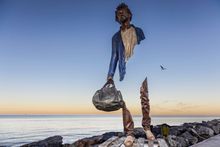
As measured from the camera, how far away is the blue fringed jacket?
20.2 ft

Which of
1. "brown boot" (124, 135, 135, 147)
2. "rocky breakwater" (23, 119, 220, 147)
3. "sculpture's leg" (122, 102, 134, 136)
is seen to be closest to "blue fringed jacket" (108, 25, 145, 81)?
"sculpture's leg" (122, 102, 134, 136)

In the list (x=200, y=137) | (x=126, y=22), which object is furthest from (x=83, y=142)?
(x=126, y=22)

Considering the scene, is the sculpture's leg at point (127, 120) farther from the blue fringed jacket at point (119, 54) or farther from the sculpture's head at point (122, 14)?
the sculpture's head at point (122, 14)

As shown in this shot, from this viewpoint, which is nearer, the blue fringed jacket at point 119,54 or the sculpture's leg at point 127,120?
the sculpture's leg at point 127,120

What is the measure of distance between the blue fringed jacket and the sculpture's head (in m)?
0.28

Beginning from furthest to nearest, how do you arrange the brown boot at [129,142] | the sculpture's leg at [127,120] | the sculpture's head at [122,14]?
the sculpture's head at [122,14] → the sculpture's leg at [127,120] → the brown boot at [129,142]

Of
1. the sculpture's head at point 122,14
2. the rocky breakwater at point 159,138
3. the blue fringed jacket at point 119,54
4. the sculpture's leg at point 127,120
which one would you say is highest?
the sculpture's head at point 122,14

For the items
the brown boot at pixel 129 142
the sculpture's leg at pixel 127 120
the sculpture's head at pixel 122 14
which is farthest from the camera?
the sculpture's head at pixel 122 14

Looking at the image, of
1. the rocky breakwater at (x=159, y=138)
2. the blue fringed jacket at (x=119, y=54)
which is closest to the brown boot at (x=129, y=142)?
the rocky breakwater at (x=159, y=138)

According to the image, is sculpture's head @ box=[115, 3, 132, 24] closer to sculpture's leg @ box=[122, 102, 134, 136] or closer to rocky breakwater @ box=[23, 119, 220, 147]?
sculpture's leg @ box=[122, 102, 134, 136]

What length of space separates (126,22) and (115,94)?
1.55m

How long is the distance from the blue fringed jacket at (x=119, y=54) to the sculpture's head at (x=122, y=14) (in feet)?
0.91

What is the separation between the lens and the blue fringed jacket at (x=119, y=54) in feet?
20.2

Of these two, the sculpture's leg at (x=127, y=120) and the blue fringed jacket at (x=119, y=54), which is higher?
the blue fringed jacket at (x=119, y=54)
